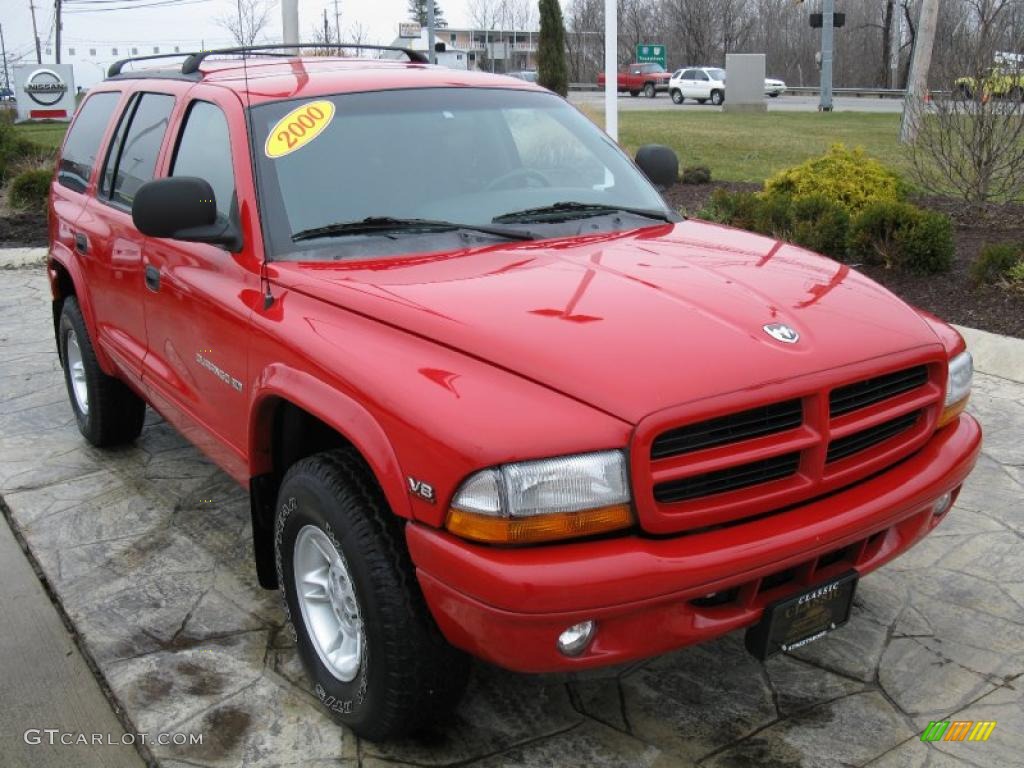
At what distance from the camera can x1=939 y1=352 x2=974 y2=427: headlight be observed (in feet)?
9.97

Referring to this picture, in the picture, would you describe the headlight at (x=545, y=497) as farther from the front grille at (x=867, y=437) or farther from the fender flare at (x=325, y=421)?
the front grille at (x=867, y=437)

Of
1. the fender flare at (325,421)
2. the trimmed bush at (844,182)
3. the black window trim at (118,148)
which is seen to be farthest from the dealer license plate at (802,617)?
the trimmed bush at (844,182)

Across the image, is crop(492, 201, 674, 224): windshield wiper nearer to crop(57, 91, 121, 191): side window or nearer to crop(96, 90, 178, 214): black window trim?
crop(96, 90, 178, 214): black window trim

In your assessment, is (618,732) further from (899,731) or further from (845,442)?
(845,442)

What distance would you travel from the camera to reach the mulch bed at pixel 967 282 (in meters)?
6.73

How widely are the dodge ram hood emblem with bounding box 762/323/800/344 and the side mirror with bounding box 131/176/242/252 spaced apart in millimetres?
1732

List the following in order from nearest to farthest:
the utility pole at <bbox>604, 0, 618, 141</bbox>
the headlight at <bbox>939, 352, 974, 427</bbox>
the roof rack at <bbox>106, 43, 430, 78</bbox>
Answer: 1. the headlight at <bbox>939, 352, 974, 427</bbox>
2. the roof rack at <bbox>106, 43, 430, 78</bbox>
3. the utility pole at <bbox>604, 0, 618, 141</bbox>

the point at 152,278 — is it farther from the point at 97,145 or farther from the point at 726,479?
the point at 726,479

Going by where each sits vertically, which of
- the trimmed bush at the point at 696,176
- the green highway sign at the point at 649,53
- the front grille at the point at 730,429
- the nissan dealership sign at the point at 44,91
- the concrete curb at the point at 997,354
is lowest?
the concrete curb at the point at 997,354

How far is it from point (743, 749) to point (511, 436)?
1272 millimetres

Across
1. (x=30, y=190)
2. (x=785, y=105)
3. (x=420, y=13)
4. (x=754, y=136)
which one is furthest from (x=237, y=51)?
(x=420, y=13)

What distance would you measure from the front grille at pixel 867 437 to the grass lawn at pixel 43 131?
2204cm

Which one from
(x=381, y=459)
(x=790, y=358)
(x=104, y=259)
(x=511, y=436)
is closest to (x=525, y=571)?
(x=511, y=436)

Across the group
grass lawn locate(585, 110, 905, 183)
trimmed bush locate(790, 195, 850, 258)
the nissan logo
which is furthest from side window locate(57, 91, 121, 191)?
the nissan logo
